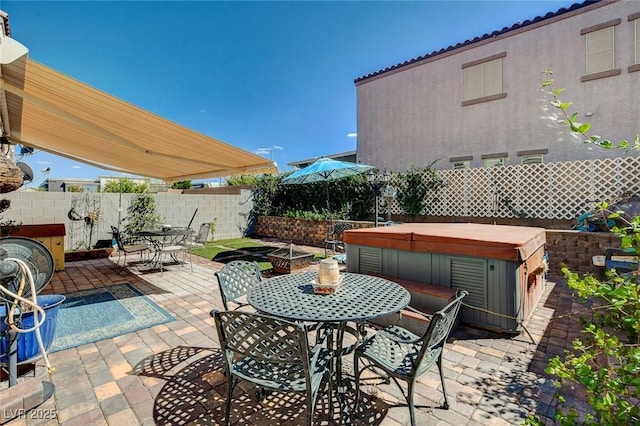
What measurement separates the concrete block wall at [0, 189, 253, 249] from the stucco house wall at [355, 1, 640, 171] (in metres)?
7.53

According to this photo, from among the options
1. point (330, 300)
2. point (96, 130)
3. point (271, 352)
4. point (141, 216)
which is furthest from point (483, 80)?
point (141, 216)

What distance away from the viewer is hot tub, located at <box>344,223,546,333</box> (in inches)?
159

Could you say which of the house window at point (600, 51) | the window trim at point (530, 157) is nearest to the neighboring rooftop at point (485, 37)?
the house window at point (600, 51)

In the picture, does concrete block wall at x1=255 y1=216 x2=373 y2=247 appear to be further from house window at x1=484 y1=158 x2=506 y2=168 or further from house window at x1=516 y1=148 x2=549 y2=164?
house window at x1=516 y1=148 x2=549 y2=164

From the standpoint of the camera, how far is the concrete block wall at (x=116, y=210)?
31.6 ft

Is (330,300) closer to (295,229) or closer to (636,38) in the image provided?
(295,229)

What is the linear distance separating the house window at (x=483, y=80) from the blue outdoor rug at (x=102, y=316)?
13.3 metres

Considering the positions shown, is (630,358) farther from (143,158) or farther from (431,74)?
(431,74)

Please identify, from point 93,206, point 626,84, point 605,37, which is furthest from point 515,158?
point 93,206

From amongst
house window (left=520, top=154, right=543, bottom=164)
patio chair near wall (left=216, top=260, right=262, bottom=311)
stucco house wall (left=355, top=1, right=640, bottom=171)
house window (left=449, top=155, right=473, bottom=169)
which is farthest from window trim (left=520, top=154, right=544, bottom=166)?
patio chair near wall (left=216, top=260, right=262, bottom=311)

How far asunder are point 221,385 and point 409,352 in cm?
203

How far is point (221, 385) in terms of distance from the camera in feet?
10.4

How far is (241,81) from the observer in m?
15.1

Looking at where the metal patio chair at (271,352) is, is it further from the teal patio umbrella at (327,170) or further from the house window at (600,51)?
the house window at (600,51)
